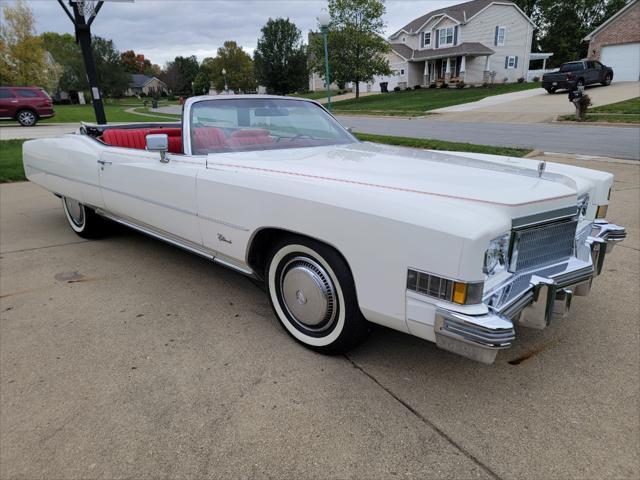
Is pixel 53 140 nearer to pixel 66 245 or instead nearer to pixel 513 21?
pixel 66 245

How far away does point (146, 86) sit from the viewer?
307 feet

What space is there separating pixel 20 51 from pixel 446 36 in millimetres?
35202

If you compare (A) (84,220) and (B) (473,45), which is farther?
(B) (473,45)

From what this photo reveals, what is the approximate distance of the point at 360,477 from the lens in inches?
71.2

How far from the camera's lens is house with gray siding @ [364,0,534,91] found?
3947 cm

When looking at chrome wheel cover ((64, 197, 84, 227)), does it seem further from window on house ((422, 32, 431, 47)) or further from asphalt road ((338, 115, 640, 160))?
window on house ((422, 32, 431, 47))

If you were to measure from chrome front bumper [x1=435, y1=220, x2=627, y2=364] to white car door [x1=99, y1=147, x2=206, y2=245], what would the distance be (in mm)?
1860


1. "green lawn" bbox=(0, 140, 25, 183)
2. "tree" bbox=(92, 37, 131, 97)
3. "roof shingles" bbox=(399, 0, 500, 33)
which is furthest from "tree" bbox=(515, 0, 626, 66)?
"green lawn" bbox=(0, 140, 25, 183)

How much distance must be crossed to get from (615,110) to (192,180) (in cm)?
1971

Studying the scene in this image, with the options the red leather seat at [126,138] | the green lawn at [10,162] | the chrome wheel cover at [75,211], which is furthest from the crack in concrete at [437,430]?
the green lawn at [10,162]

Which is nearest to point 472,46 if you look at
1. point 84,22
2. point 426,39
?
point 426,39

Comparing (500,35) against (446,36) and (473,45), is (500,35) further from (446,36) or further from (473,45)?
(446,36)

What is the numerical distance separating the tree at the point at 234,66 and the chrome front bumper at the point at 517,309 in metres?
71.2

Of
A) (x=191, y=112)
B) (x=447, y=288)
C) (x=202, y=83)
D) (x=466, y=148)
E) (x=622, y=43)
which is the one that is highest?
(x=622, y=43)
